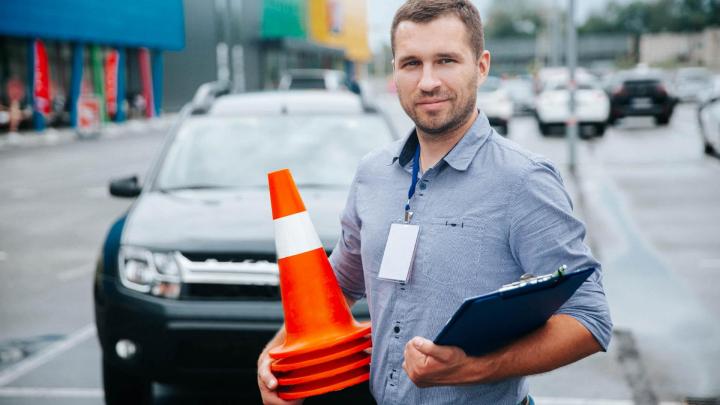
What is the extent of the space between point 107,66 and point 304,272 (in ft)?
125

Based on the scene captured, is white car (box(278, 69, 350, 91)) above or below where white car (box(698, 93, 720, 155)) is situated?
above

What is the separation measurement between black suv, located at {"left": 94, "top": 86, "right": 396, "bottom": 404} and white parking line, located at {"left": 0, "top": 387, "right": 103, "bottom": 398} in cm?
50

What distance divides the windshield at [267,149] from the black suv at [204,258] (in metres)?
0.01

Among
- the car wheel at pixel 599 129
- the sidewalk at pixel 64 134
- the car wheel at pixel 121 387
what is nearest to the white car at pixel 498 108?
the car wheel at pixel 599 129

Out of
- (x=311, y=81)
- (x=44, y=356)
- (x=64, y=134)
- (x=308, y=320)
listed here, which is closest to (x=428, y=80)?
(x=308, y=320)

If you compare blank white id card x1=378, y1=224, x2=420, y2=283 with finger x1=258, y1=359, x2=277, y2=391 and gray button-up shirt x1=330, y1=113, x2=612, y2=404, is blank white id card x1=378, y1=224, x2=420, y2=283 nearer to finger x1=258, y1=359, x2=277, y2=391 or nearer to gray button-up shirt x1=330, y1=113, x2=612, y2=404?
gray button-up shirt x1=330, y1=113, x2=612, y2=404

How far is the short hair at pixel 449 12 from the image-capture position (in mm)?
1960

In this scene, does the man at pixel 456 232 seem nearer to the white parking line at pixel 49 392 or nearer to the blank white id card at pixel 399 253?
the blank white id card at pixel 399 253

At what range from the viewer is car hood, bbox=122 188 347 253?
173 inches

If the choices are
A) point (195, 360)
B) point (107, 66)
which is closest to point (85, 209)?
point (195, 360)

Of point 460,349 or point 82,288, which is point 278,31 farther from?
point 460,349

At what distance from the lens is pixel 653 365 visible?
5527mm

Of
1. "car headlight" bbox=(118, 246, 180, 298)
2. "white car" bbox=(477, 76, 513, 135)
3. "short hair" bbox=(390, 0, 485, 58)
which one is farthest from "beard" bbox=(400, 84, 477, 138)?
"white car" bbox=(477, 76, 513, 135)

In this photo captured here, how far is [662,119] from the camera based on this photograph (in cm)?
2892
